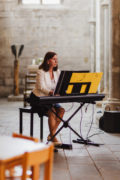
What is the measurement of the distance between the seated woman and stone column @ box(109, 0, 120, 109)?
1800mm

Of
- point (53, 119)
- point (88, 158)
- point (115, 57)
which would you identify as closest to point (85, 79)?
point (53, 119)

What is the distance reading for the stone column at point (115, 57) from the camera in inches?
265

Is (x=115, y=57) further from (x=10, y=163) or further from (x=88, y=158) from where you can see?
(x=10, y=163)

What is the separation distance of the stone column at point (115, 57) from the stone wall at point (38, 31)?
25.7 ft

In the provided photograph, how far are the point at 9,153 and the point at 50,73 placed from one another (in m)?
3.22

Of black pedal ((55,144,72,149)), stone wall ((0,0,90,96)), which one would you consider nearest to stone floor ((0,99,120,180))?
black pedal ((55,144,72,149))

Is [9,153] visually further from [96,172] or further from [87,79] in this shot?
[87,79]

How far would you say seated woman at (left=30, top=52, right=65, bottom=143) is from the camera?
16.9 feet

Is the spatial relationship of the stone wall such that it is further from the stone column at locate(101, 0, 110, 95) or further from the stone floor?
the stone floor

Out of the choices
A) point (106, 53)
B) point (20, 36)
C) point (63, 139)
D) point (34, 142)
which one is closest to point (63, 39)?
point (20, 36)

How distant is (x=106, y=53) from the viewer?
10.8 meters

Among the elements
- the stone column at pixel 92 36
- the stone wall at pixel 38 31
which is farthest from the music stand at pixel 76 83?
the stone wall at pixel 38 31

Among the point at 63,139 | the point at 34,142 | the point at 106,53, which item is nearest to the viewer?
the point at 34,142

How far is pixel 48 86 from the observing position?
524 centimetres
